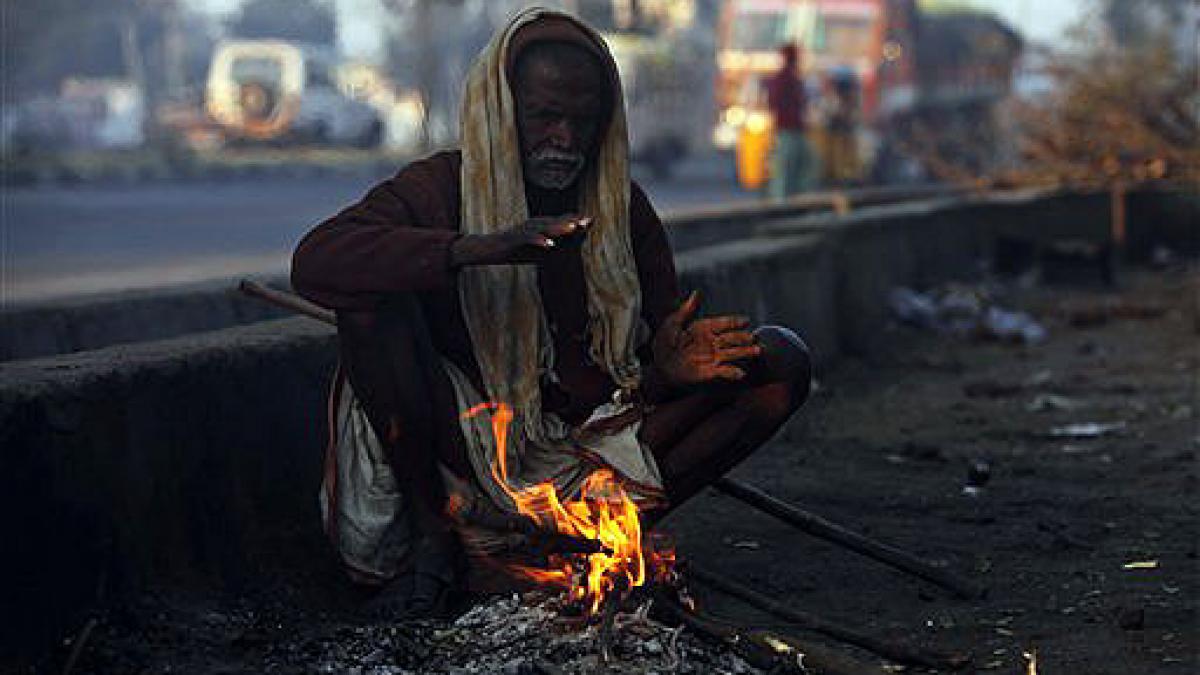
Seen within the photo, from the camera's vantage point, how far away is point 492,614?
14.5 feet

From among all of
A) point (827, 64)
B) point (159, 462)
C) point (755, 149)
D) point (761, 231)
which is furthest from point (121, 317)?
point (827, 64)

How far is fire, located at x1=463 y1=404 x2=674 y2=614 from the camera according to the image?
435cm

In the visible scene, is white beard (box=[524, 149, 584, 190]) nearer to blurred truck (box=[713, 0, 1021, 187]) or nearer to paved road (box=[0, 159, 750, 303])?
paved road (box=[0, 159, 750, 303])

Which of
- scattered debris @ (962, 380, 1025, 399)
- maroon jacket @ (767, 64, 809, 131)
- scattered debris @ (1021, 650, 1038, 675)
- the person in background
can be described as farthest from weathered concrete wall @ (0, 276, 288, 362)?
the person in background

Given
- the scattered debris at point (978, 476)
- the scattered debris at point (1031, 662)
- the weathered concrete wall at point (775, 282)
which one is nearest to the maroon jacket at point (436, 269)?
the scattered debris at point (1031, 662)

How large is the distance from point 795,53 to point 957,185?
2291 mm

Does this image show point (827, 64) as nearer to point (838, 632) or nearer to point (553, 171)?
point (553, 171)

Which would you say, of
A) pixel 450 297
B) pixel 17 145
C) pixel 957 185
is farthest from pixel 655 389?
pixel 17 145

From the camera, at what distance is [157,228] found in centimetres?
1952

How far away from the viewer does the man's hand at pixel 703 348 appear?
15.1 ft

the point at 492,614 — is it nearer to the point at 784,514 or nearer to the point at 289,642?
the point at 289,642

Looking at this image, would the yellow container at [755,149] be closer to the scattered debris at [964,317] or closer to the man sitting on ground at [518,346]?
the scattered debris at [964,317]

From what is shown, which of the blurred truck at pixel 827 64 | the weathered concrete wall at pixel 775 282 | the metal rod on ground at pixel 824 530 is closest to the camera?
the metal rod on ground at pixel 824 530

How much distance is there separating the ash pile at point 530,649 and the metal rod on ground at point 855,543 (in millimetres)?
768
